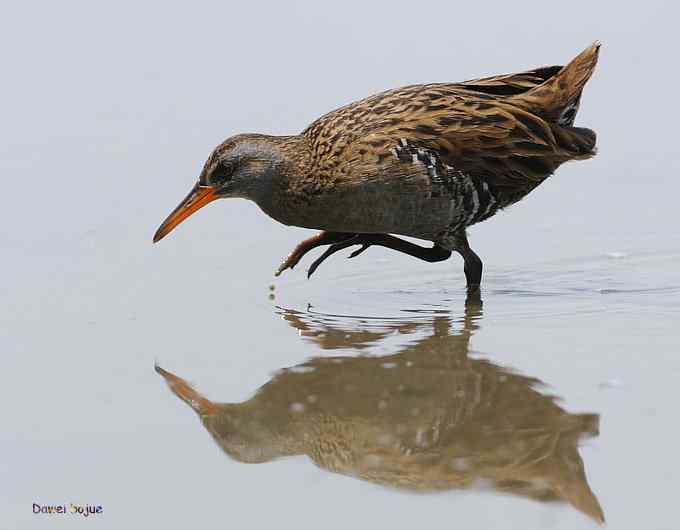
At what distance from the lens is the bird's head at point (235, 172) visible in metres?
7.95

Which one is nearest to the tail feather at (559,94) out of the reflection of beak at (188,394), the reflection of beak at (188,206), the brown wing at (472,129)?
the brown wing at (472,129)

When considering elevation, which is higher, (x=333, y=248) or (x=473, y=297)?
(x=333, y=248)

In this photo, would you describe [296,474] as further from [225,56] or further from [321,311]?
[225,56]

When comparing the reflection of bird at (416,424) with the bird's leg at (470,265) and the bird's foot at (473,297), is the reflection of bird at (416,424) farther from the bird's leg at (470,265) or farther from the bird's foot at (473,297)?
the bird's leg at (470,265)

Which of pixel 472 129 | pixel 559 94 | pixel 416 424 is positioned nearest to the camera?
pixel 416 424

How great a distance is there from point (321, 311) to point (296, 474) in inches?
103

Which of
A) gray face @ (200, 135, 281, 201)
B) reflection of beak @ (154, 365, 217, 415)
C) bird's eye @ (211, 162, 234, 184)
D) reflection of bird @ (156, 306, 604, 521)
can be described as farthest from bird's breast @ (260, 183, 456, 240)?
reflection of beak @ (154, 365, 217, 415)

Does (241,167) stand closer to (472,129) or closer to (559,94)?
(472,129)

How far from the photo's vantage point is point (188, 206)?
317 inches

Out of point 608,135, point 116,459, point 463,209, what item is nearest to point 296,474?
point 116,459

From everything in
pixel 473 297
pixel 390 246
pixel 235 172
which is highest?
pixel 235 172

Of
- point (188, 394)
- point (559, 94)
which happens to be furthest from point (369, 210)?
point (188, 394)

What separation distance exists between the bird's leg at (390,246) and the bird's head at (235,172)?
2.62ft

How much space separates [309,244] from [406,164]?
1007 mm
